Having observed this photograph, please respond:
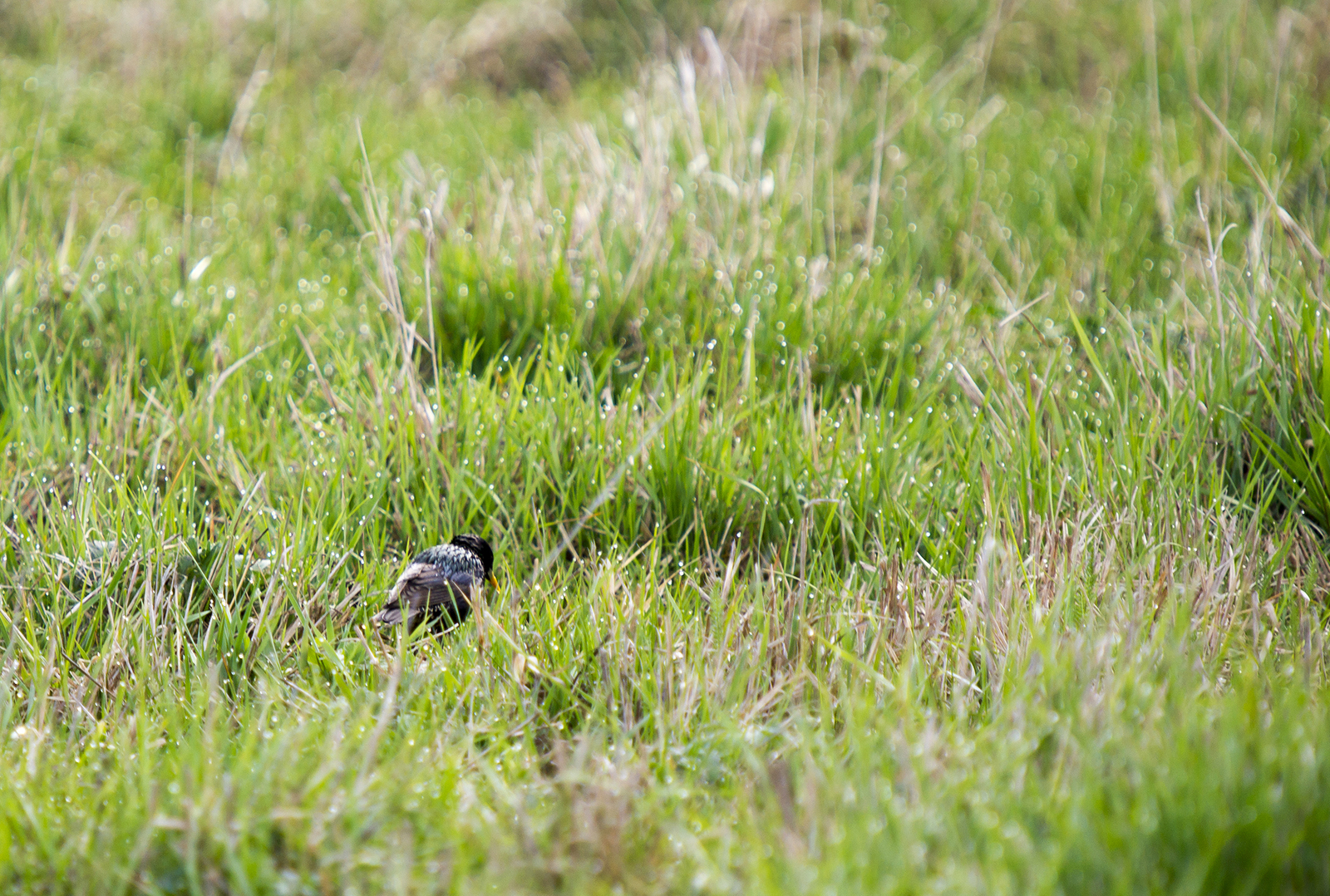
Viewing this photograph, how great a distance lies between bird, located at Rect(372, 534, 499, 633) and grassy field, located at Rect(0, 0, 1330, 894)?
0.08 meters

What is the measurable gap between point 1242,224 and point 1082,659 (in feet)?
9.41

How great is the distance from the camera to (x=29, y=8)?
5.90 meters

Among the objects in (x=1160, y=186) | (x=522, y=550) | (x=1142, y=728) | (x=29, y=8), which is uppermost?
(x=29, y=8)

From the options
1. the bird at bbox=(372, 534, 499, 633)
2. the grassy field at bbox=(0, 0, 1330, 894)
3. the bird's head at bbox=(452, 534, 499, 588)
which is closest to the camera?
the grassy field at bbox=(0, 0, 1330, 894)

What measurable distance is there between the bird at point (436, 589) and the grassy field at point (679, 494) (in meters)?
0.08

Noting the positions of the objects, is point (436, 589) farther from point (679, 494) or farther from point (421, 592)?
point (679, 494)

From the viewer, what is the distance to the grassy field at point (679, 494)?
1.47 metres

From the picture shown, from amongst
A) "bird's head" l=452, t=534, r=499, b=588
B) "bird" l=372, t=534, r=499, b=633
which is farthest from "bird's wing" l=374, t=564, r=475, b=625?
"bird's head" l=452, t=534, r=499, b=588

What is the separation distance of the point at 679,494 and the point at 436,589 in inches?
26.7

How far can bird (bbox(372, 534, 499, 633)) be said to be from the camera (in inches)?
84.6

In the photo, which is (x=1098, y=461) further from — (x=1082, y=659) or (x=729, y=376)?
(x=729, y=376)

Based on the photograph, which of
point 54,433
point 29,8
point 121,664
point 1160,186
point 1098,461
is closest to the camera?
point 121,664

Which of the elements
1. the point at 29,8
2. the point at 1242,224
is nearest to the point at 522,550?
the point at 1242,224

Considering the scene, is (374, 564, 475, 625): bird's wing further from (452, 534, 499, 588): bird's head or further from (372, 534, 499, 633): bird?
(452, 534, 499, 588): bird's head
